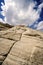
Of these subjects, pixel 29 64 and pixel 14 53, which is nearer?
pixel 29 64

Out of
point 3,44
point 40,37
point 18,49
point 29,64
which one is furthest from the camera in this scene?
point 40,37

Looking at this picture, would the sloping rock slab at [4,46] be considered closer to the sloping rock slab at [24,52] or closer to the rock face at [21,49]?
the rock face at [21,49]

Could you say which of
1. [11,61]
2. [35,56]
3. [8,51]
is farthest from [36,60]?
[8,51]

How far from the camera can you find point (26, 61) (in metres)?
13.5

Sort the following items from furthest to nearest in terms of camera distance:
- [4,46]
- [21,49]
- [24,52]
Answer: [4,46] < [21,49] < [24,52]

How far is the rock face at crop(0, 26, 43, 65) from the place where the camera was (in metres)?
13.6

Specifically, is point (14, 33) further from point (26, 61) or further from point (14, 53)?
point (26, 61)

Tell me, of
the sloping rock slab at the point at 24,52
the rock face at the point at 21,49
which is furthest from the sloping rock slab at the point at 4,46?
the sloping rock slab at the point at 24,52

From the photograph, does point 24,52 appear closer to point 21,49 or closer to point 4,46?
point 21,49

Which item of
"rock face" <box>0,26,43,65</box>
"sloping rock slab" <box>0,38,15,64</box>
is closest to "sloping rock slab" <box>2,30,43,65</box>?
"rock face" <box>0,26,43,65</box>

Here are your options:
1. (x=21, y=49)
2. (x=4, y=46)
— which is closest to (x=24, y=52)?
(x=21, y=49)

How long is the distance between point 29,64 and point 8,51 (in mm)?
3510

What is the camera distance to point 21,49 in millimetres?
15211

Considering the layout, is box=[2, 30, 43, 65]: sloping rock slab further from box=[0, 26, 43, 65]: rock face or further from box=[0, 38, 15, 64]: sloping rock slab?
box=[0, 38, 15, 64]: sloping rock slab
